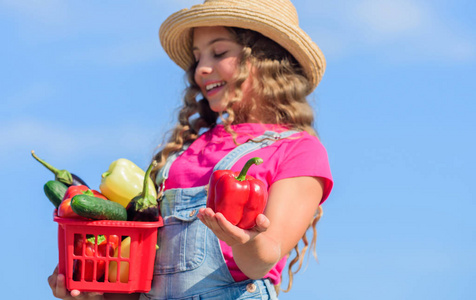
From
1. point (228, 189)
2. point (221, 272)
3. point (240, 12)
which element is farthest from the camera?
point (240, 12)

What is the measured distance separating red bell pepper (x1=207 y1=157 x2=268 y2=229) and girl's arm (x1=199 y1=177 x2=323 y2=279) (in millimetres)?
77

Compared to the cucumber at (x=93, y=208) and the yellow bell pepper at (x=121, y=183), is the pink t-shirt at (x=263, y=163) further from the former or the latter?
the cucumber at (x=93, y=208)

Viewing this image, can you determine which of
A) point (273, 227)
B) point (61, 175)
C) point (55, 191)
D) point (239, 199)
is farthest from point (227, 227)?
point (61, 175)

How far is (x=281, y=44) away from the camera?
167 inches

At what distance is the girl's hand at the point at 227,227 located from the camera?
9.10ft

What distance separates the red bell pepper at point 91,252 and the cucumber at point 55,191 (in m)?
0.42

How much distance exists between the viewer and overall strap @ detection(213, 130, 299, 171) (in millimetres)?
3674

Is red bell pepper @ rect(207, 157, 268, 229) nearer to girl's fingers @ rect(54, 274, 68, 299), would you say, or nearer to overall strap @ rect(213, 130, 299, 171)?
overall strap @ rect(213, 130, 299, 171)

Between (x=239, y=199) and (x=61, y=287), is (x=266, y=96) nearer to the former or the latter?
(x=239, y=199)

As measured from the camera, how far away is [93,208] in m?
3.38

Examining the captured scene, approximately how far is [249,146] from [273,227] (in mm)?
604

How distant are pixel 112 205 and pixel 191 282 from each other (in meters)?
0.60

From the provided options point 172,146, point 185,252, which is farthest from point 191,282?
point 172,146

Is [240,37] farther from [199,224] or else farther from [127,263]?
[127,263]
